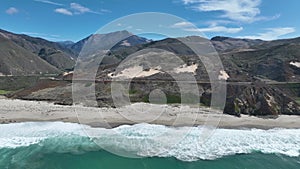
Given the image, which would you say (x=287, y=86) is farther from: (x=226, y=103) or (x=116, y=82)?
(x=116, y=82)

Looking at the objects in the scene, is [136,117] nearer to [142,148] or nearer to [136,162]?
[142,148]

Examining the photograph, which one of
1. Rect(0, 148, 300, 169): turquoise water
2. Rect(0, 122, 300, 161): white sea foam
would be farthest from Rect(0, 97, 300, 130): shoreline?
Rect(0, 148, 300, 169): turquoise water

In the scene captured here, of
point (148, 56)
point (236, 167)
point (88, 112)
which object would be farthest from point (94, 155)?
point (148, 56)

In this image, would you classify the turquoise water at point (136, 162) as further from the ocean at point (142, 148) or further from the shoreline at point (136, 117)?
the shoreline at point (136, 117)

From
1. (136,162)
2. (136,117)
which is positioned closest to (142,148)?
(136,162)

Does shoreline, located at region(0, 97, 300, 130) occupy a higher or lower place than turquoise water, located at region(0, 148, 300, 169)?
higher

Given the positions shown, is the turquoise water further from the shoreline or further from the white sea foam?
the shoreline
